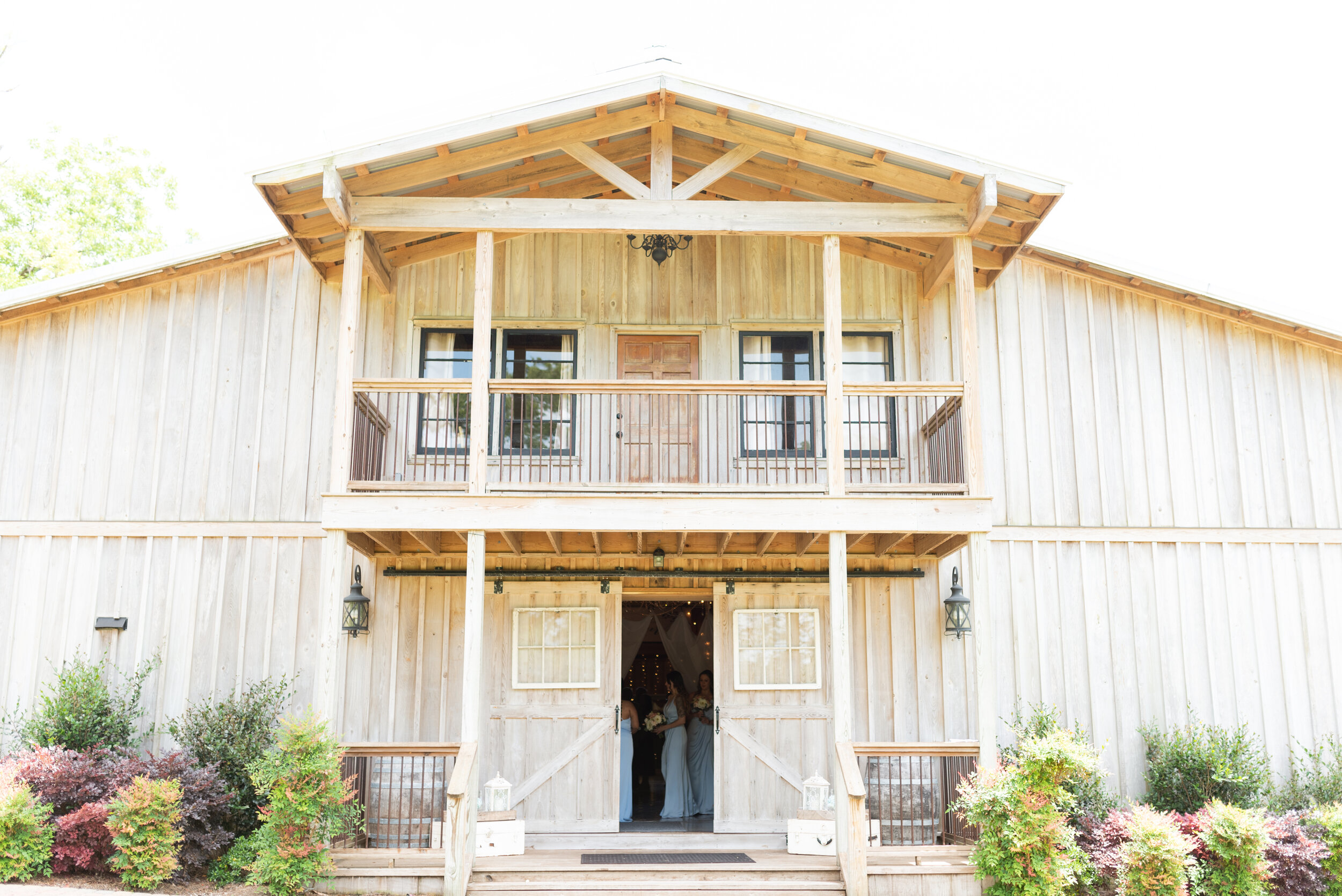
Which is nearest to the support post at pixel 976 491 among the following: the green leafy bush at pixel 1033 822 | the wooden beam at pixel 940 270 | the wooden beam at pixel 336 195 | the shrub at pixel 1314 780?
the wooden beam at pixel 940 270

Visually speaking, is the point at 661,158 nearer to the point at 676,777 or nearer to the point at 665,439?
the point at 665,439

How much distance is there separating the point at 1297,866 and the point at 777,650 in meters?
5.00

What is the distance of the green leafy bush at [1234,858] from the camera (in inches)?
347

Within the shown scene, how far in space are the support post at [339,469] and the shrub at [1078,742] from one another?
19.3 ft

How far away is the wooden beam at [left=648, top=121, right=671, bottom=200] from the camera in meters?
10.2

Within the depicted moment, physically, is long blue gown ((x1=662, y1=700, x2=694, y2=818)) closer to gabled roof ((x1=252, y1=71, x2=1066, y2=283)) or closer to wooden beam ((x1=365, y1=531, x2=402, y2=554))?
wooden beam ((x1=365, y1=531, x2=402, y2=554))

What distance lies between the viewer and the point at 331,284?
12.1 m

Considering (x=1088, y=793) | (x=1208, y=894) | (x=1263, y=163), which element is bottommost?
(x=1208, y=894)

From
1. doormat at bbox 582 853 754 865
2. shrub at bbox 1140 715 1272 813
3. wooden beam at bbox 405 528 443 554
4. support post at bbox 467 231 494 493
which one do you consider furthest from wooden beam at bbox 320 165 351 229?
shrub at bbox 1140 715 1272 813

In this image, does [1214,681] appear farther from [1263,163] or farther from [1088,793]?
[1263,163]

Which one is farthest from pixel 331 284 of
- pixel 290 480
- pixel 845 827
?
pixel 845 827

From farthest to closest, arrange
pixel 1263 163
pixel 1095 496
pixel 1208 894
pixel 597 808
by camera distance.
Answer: pixel 1263 163
pixel 1095 496
pixel 597 808
pixel 1208 894

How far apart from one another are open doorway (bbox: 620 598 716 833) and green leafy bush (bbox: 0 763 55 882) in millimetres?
5271

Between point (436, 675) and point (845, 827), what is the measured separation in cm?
455
